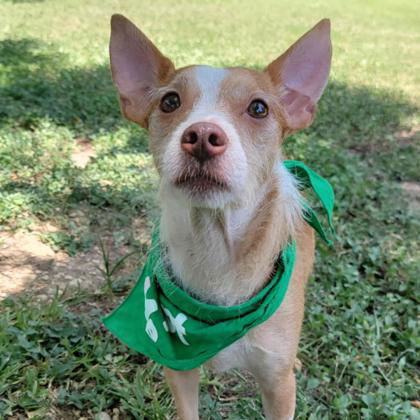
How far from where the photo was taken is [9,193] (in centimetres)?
501

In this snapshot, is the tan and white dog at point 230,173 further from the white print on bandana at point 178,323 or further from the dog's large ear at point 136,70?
the white print on bandana at point 178,323

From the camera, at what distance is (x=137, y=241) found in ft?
15.3

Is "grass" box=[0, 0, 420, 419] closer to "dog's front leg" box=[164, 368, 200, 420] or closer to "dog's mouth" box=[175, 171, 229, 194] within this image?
"dog's front leg" box=[164, 368, 200, 420]

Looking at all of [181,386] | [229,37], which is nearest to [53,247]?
[181,386]

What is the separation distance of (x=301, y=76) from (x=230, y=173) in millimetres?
1095

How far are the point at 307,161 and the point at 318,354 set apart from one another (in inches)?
122

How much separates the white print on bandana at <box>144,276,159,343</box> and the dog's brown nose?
3.37ft

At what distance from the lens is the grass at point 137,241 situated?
3.26m

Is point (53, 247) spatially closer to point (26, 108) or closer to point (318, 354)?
point (318, 354)

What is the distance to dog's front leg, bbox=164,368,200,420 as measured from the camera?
2842mm

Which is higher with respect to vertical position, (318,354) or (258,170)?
(258,170)

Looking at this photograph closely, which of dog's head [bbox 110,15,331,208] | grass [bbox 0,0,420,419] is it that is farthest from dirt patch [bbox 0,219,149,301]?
dog's head [bbox 110,15,331,208]

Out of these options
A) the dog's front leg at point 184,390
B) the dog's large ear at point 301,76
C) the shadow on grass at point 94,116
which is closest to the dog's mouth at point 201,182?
the dog's large ear at point 301,76

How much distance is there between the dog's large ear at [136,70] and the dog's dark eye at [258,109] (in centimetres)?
61
